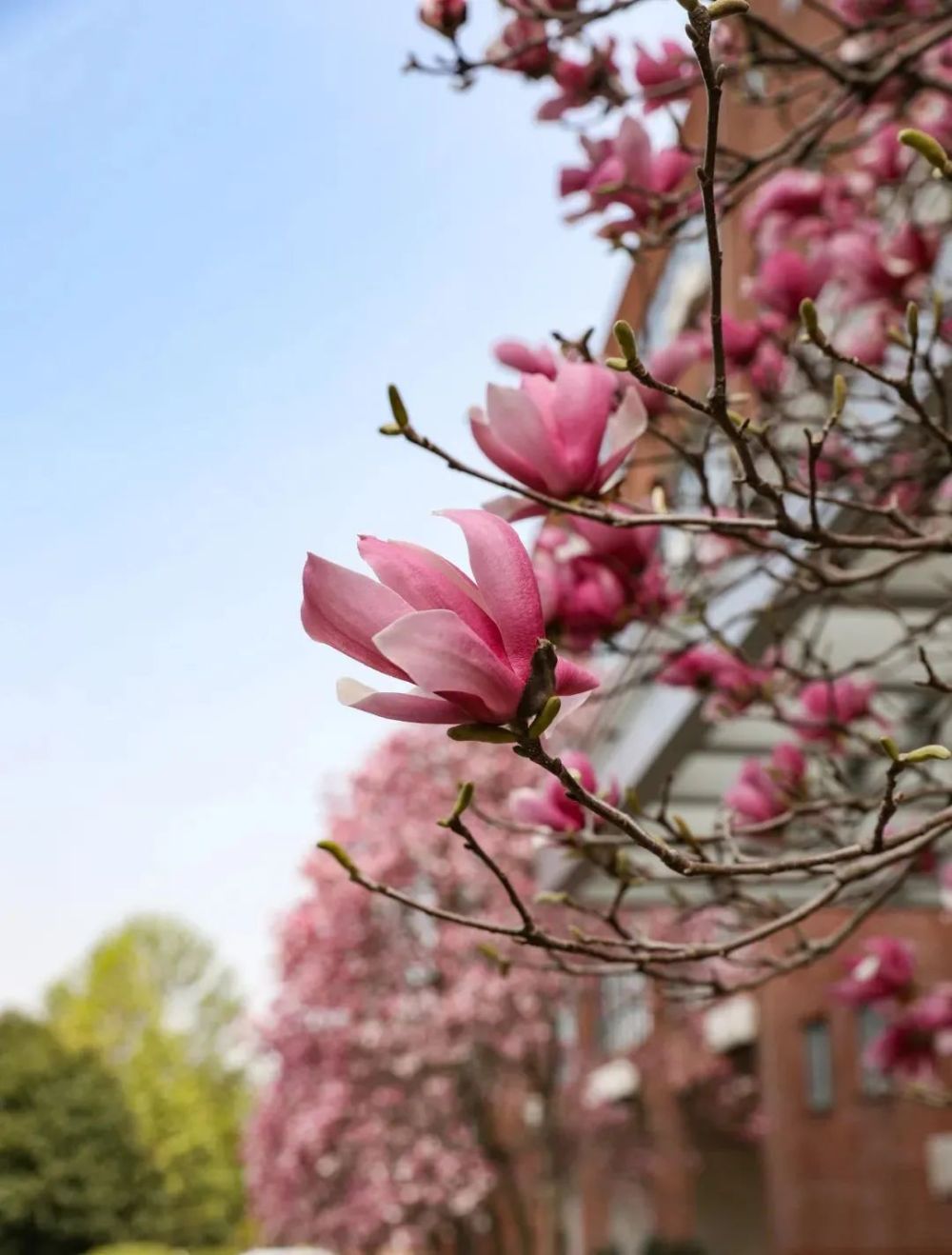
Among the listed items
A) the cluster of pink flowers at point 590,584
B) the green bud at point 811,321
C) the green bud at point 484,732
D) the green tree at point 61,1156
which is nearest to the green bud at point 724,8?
the green bud at point 811,321

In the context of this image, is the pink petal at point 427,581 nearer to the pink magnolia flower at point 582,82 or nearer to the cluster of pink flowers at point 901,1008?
the pink magnolia flower at point 582,82

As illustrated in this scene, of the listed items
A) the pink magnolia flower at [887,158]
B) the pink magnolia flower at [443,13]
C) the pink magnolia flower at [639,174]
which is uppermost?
the pink magnolia flower at [887,158]

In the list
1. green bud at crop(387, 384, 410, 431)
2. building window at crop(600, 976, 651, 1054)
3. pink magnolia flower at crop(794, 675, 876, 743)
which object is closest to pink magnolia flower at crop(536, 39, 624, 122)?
pink magnolia flower at crop(794, 675, 876, 743)

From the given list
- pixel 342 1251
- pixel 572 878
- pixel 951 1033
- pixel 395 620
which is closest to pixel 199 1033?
pixel 342 1251

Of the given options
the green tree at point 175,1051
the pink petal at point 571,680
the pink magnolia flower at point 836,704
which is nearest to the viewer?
the pink petal at point 571,680

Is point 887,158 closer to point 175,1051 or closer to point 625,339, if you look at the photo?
point 625,339

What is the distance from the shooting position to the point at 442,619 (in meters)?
1.06

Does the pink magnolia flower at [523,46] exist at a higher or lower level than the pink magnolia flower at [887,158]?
lower

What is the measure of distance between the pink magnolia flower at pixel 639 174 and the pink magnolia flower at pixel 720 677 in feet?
3.20

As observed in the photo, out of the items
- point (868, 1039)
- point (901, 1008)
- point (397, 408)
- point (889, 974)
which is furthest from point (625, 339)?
point (868, 1039)

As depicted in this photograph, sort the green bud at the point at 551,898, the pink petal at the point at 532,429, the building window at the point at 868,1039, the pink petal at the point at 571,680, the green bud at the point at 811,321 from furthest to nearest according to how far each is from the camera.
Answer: the building window at the point at 868,1039 → the green bud at the point at 551,898 → the pink petal at the point at 532,429 → the green bud at the point at 811,321 → the pink petal at the point at 571,680

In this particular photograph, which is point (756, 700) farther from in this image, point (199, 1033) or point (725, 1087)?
point (199, 1033)

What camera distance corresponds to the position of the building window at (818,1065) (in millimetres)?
13570

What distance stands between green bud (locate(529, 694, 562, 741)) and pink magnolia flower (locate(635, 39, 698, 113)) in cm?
225
